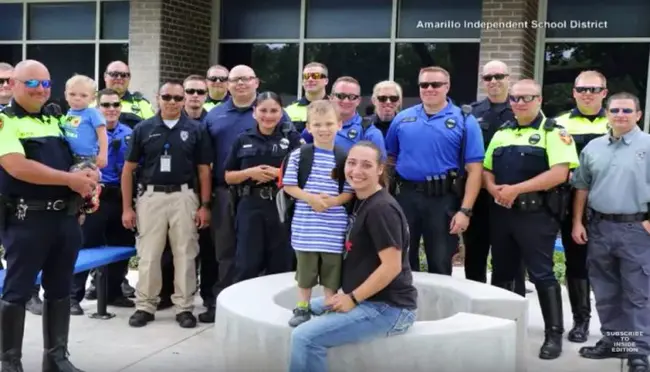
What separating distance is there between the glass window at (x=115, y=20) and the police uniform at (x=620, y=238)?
919 cm

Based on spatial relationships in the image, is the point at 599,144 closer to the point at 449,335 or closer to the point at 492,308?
the point at 492,308

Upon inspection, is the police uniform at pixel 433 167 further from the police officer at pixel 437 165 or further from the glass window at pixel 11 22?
the glass window at pixel 11 22

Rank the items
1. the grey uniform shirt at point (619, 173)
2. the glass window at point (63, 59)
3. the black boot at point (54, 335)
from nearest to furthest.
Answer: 1. the black boot at point (54, 335)
2. the grey uniform shirt at point (619, 173)
3. the glass window at point (63, 59)

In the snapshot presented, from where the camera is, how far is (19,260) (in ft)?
14.4

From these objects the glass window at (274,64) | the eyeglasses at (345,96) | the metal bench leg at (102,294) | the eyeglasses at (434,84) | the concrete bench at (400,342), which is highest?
the glass window at (274,64)

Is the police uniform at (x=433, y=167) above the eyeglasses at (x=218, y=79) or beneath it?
beneath

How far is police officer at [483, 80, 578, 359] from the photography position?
207 inches

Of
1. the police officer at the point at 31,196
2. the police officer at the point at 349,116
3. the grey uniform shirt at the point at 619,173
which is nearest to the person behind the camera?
the police officer at the point at 31,196

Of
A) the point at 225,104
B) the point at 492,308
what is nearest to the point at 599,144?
the point at 492,308

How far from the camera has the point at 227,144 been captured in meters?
6.04

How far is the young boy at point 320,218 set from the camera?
4.18 metres

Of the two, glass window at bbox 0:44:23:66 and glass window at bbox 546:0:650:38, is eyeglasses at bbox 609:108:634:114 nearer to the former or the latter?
glass window at bbox 546:0:650:38

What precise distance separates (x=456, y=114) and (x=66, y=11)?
9.49 meters

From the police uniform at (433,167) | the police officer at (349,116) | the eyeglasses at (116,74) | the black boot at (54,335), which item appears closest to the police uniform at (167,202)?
the police officer at (349,116)
